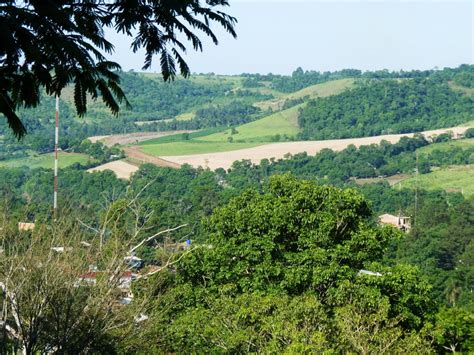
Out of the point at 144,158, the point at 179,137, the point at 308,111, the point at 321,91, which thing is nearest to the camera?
the point at 144,158

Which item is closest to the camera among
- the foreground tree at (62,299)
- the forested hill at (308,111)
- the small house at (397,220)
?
the foreground tree at (62,299)

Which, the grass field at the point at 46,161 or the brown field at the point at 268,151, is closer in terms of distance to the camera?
the grass field at the point at 46,161

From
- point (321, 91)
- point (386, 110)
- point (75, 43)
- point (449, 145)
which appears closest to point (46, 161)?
point (449, 145)

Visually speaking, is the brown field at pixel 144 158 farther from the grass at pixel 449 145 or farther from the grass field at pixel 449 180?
the grass at pixel 449 145

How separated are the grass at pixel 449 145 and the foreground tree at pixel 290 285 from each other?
8599 centimetres

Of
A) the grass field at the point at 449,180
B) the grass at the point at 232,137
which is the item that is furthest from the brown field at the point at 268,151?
the grass field at the point at 449,180

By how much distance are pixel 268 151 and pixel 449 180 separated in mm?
22565

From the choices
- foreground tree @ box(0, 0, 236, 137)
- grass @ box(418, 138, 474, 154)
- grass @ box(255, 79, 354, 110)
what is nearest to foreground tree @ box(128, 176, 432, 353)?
foreground tree @ box(0, 0, 236, 137)

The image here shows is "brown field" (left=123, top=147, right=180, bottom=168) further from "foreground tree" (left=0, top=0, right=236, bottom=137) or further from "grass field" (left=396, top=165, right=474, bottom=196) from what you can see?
"foreground tree" (left=0, top=0, right=236, bottom=137)

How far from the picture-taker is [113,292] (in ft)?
48.6

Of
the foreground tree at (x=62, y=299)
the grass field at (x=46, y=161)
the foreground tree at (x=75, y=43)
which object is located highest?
the foreground tree at (x=75, y=43)

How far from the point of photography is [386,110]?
134875mm

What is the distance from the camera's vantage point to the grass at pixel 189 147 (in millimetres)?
113856

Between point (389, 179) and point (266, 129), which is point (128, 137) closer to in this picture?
point (266, 129)
